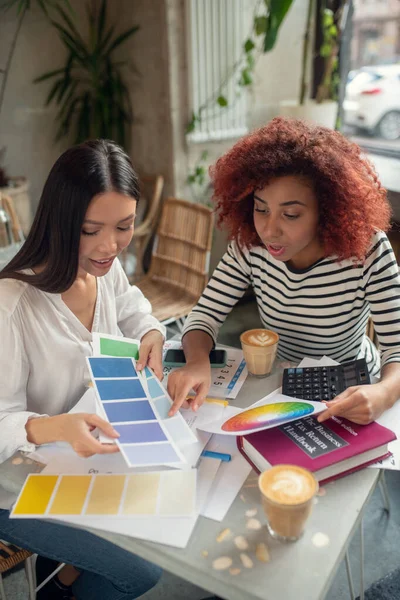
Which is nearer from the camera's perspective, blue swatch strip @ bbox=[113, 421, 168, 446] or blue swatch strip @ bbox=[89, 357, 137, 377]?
blue swatch strip @ bbox=[113, 421, 168, 446]

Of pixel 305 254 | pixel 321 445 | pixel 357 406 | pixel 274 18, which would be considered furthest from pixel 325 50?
pixel 321 445

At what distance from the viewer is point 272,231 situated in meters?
1.34

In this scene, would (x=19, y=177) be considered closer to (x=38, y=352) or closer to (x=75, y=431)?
(x=38, y=352)

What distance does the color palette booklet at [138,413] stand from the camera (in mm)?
944

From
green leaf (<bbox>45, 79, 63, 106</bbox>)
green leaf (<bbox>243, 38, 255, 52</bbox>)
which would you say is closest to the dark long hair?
A: green leaf (<bbox>243, 38, 255, 52</bbox>)

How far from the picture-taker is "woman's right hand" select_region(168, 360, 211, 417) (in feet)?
3.84

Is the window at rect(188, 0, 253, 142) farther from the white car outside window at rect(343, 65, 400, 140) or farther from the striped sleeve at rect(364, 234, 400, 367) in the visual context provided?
the striped sleeve at rect(364, 234, 400, 367)

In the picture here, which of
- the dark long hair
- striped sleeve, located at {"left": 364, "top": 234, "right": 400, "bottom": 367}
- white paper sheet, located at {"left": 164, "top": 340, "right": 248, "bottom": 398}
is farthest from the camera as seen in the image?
striped sleeve, located at {"left": 364, "top": 234, "right": 400, "bottom": 367}

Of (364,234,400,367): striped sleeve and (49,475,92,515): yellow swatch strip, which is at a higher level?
(364,234,400,367): striped sleeve

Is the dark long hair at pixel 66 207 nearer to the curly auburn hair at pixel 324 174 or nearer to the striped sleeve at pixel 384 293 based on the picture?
the curly auburn hair at pixel 324 174

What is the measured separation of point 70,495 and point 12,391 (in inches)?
11.6

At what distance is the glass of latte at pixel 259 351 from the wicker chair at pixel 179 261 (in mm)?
1179

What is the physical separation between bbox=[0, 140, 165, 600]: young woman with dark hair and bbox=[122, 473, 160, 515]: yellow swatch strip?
0.12m

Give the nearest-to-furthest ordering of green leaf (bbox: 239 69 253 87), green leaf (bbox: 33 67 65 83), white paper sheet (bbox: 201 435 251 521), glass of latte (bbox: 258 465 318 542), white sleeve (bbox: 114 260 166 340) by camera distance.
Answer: glass of latte (bbox: 258 465 318 542), white paper sheet (bbox: 201 435 251 521), white sleeve (bbox: 114 260 166 340), green leaf (bbox: 239 69 253 87), green leaf (bbox: 33 67 65 83)
